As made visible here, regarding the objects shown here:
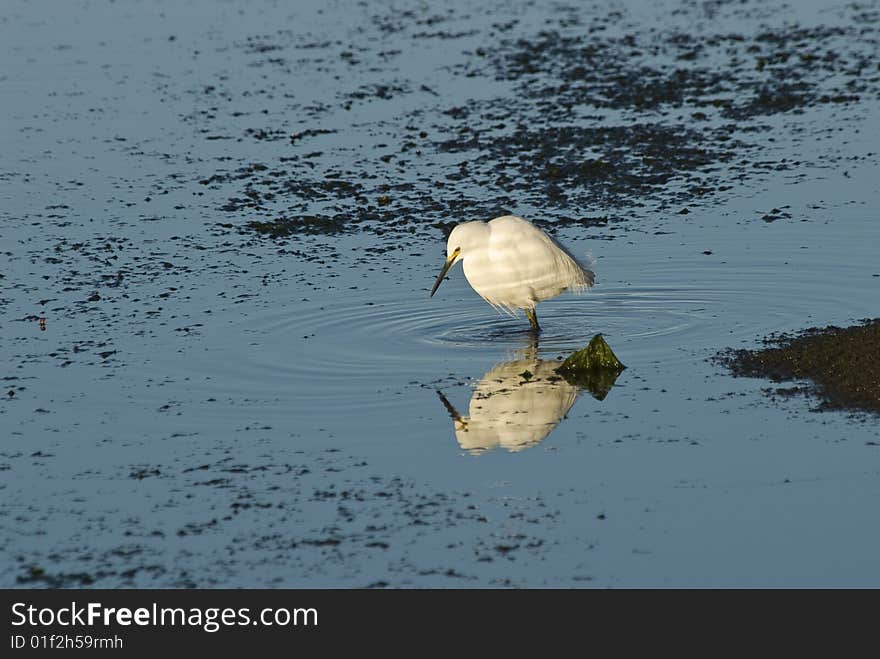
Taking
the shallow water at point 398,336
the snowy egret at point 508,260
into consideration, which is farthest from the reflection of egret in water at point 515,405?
the snowy egret at point 508,260

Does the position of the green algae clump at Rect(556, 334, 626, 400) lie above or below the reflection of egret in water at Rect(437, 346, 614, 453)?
above

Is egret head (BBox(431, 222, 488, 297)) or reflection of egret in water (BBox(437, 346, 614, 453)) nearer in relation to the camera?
reflection of egret in water (BBox(437, 346, 614, 453))

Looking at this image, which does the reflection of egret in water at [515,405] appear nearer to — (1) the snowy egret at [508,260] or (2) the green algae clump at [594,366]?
(2) the green algae clump at [594,366]

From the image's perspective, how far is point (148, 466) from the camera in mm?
8422

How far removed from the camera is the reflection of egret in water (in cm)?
879

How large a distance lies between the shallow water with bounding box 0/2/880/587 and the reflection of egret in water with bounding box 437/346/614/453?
32 millimetres

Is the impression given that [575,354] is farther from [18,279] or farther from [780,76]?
[780,76]

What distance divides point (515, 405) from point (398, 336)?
1712mm

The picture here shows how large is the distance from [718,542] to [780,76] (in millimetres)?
12774

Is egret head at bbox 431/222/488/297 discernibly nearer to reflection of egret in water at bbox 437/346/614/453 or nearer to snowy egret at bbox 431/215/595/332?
snowy egret at bbox 431/215/595/332

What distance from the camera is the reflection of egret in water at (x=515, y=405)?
28.8ft

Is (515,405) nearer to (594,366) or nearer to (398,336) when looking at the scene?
(594,366)

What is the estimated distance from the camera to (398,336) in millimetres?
10906

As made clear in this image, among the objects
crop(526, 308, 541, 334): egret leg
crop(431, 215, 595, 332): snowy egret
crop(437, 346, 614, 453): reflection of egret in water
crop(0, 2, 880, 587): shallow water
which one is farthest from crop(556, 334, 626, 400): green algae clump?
crop(526, 308, 541, 334): egret leg
